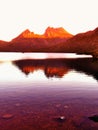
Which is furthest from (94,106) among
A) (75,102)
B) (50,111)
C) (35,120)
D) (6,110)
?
(6,110)

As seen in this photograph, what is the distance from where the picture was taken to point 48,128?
23.4 metres

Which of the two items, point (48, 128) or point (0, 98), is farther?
point (0, 98)

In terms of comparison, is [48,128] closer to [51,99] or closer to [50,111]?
[50,111]

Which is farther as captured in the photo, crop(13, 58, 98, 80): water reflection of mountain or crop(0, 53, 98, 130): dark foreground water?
crop(13, 58, 98, 80): water reflection of mountain

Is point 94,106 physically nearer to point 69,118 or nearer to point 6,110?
point 69,118

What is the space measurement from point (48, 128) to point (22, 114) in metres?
5.41

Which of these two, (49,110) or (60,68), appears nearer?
(49,110)

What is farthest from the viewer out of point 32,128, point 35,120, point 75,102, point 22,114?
point 75,102

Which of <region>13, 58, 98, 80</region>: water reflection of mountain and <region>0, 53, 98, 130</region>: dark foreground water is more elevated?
<region>13, 58, 98, 80</region>: water reflection of mountain

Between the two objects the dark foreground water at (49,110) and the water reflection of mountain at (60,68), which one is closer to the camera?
the dark foreground water at (49,110)

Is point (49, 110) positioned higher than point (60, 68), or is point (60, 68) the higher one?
point (60, 68)

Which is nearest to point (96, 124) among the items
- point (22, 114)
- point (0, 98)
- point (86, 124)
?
point (86, 124)

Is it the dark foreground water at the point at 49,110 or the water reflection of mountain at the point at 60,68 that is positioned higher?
the water reflection of mountain at the point at 60,68

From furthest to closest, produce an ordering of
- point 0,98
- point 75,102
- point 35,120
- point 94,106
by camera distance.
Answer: point 0,98, point 75,102, point 94,106, point 35,120
